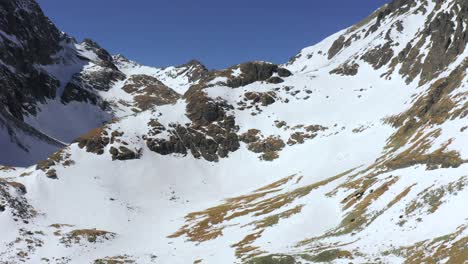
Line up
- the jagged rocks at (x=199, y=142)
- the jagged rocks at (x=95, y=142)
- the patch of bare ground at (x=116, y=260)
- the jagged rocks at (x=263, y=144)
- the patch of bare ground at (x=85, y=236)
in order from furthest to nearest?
the jagged rocks at (x=263, y=144), the jagged rocks at (x=199, y=142), the jagged rocks at (x=95, y=142), the patch of bare ground at (x=85, y=236), the patch of bare ground at (x=116, y=260)

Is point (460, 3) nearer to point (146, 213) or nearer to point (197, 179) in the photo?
point (197, 179)

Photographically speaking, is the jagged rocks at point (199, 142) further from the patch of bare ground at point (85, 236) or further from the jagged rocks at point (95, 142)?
the patch of bare ground at point (85, 236)

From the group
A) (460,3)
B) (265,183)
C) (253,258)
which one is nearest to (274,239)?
(253,258)

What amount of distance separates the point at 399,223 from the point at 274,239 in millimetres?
20967

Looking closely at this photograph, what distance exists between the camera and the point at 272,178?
5704 inches

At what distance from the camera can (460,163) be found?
190ft

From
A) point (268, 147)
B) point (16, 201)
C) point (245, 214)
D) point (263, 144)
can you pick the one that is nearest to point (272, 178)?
point (268, 147)

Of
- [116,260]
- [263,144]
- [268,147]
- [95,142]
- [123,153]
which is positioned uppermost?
[95,142]

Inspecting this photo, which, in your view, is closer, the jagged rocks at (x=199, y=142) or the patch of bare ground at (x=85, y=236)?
the patch of bare ground at (x=85, y=236)

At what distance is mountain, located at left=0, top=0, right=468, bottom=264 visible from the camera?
55156 millimetres

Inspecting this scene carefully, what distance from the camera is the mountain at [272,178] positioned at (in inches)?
2172

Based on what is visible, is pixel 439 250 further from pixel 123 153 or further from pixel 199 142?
pixel 199 142

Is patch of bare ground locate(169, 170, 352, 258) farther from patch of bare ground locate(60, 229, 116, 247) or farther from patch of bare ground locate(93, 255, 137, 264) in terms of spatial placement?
patch of bare ground locate(93, 255, 137, 264)

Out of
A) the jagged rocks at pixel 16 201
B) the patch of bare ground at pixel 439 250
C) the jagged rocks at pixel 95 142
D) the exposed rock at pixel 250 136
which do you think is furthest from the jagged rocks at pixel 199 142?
the patch of bare ground at pixel 439 250
